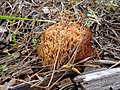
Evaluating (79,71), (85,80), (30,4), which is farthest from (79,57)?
(30,4)

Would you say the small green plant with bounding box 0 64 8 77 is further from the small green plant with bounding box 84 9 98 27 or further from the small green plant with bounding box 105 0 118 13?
the small green plant with bounding box 105 0 118 13

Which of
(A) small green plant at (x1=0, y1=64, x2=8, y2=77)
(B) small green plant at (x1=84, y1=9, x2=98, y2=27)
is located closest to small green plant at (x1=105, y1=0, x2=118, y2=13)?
(B) small green plant at (x1=84, y1=9, x2=98, y2=27)

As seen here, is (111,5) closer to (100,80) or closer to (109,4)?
(109,4)

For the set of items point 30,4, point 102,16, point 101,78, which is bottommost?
point 101,78

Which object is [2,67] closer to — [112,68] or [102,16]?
[112,68]

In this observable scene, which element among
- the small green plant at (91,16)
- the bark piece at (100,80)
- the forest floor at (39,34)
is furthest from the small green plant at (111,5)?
the bark piece at (100,80)

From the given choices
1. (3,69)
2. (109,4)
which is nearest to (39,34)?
(3,69)

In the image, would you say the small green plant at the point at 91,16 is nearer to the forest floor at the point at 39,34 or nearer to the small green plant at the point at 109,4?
the forest floor at the point at 39,34

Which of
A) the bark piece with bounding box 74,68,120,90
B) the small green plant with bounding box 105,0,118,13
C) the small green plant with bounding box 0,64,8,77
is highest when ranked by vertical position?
the small green plant with bounding box 105,0,118,13
